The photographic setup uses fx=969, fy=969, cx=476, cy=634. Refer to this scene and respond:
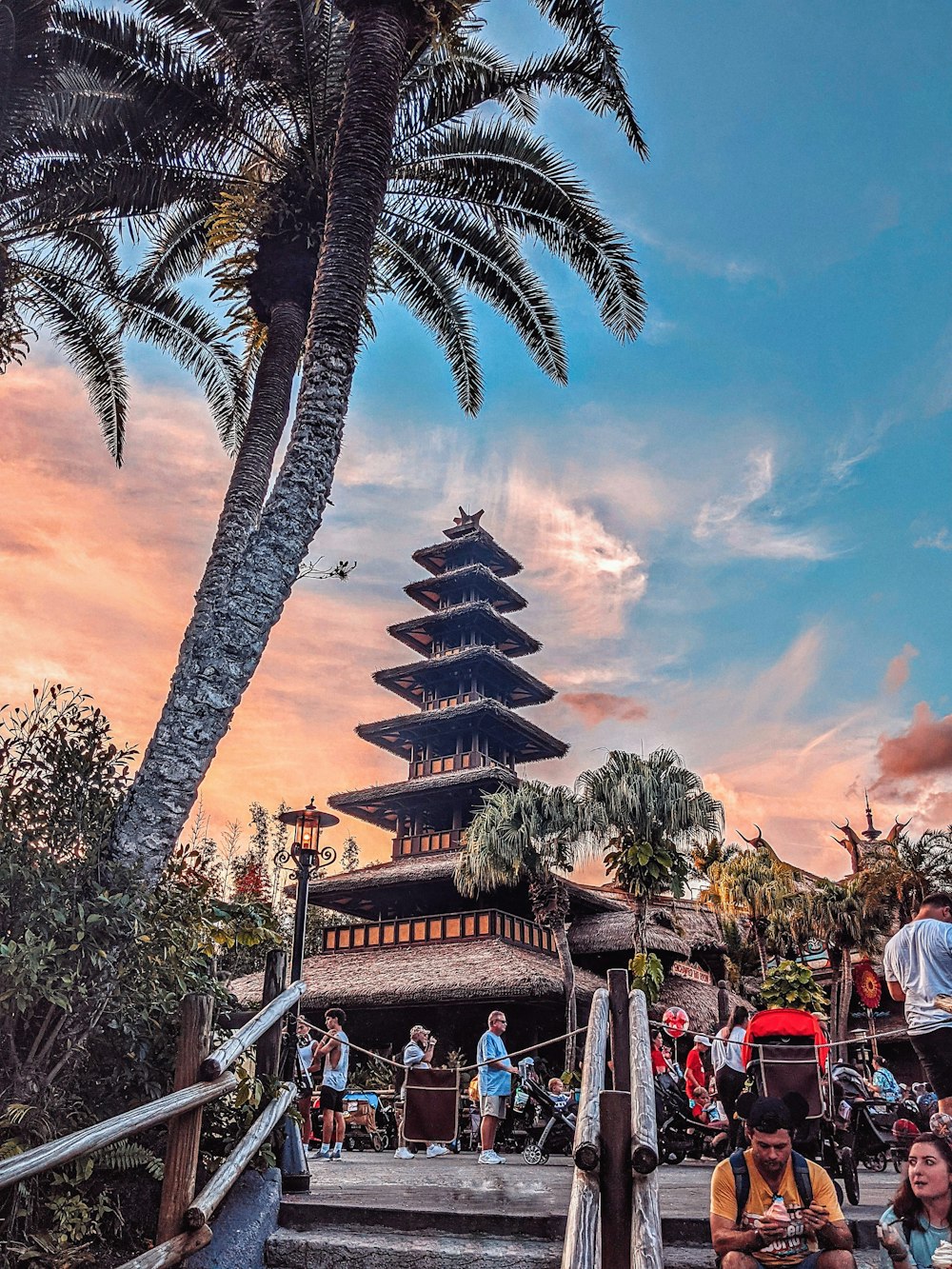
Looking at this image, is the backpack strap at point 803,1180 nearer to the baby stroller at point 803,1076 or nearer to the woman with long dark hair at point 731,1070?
the baby stroller at point 803,1076

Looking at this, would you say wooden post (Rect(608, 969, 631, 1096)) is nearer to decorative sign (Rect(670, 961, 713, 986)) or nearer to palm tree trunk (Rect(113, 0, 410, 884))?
palm tree trunk (Rect(113, 0, 410, 884))

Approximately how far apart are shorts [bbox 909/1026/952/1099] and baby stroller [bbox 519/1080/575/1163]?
584 cm

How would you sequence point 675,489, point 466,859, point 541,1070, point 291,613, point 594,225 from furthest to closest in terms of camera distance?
point 466,859 < point 541,1070 < point 291,613 < point 675,489 < point 594,225

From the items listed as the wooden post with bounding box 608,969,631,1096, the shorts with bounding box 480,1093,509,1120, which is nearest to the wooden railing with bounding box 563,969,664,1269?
the wooden post with bounding box 608,969,631,1096

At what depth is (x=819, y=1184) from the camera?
4.54 m

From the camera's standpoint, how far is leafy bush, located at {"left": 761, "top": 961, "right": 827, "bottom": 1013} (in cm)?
1216

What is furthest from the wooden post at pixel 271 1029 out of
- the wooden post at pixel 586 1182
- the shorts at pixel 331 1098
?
the shorts at pixel 331 1098

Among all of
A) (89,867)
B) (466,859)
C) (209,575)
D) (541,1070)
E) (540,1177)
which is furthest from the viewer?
(466,859)

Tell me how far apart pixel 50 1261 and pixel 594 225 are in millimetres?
11175

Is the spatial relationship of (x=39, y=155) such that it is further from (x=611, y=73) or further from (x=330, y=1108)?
(x=330, y=1108)

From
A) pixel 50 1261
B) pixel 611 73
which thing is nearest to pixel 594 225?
pixel 611 73

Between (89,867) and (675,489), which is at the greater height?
(675,489)

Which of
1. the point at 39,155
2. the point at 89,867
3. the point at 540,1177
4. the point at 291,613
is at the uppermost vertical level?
the point at 39,155

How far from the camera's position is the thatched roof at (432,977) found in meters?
22.2
